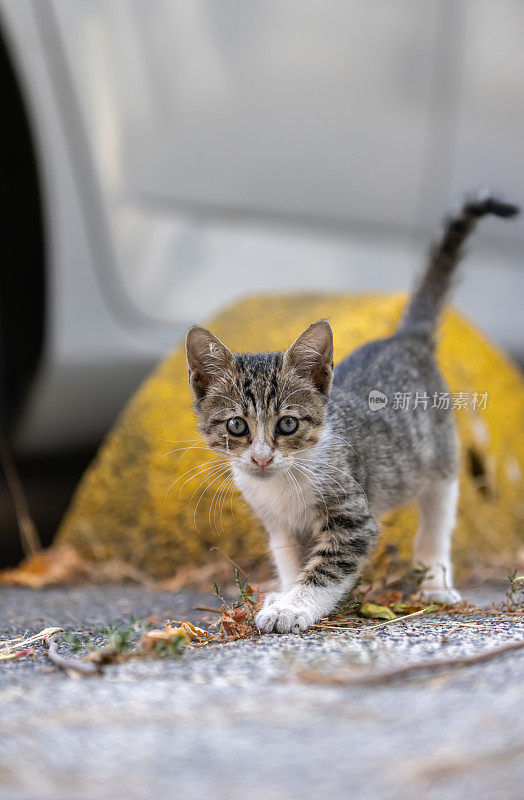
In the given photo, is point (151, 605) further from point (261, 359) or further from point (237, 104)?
point (237, 104)

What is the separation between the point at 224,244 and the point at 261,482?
177 centimetres

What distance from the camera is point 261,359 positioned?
276cm

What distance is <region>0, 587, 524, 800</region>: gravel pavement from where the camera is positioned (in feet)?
4.16

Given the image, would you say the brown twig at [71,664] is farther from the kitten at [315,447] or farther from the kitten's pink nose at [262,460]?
the kitten's pink nose at [262,460]

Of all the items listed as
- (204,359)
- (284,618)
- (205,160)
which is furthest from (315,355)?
(205,160)

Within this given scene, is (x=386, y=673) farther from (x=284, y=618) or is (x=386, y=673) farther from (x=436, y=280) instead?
(x=436, y=280)

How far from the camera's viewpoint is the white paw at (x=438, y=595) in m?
2.77

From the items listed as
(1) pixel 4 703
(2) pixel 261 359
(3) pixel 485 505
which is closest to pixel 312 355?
(2) pixel 261 359

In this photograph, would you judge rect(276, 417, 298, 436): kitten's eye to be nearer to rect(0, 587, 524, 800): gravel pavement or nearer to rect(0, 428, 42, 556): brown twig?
rect(0, 587, 524, 800): gravel pavement

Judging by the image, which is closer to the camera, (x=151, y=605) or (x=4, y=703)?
(x=4, y=703)

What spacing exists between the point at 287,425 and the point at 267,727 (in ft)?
4.07

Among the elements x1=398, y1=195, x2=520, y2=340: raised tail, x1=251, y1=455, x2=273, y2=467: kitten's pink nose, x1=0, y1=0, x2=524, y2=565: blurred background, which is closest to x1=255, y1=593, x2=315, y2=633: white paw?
x1=251, y1=455, x2=273, y2=467: kitten's pink nose

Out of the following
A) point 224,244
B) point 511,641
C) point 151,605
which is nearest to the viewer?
point 511,641

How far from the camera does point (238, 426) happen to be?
2.63 metres
